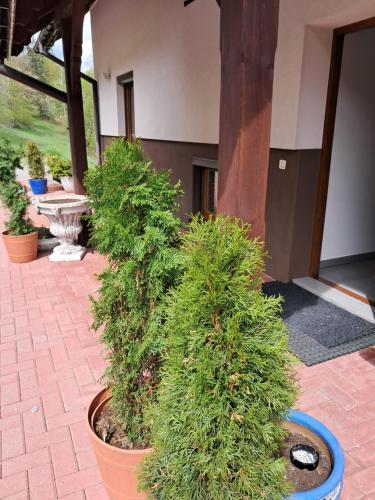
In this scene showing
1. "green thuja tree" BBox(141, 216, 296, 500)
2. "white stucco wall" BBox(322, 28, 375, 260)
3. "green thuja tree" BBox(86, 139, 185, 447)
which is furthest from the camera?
"white stucco wall" BBox(322, 28, 375, 260)

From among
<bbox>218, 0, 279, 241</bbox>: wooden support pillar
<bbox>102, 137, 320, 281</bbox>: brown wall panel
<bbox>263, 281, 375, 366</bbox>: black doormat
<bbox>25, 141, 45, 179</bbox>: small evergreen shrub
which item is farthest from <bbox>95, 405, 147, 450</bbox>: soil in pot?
<bbox>25, 141, 45, 179</bbox>: small evergreen shrub

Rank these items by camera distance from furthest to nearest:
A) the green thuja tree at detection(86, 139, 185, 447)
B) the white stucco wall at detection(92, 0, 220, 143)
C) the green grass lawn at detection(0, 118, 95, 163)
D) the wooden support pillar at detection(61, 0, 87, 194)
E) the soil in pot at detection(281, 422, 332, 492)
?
the green grass lawn at detection(0, 118, 95, 163) → the wooden support pillar at detection(61, 0, 87, 194) → the white stucco wall at detection(92, 0, 220, 143) → the green thuja tree at detection(86, 139, 185, 447) → the soil in pot at detection(281, 422, 332, 492)

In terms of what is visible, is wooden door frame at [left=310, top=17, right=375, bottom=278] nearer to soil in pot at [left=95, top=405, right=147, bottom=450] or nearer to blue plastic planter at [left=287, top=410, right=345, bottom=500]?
blue plastic planter at [left=287, top=410, right=345, bottom=500]

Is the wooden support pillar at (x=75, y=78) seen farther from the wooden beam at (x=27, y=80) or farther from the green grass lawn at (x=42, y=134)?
the green grass lawn at (x=42, y=134)

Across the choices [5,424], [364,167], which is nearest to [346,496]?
[5,424]

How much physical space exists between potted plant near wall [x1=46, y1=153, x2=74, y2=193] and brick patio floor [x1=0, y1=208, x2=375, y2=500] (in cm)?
861

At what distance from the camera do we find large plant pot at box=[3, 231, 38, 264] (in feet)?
17.9

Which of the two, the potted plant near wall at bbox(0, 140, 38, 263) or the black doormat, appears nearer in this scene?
the black doormat

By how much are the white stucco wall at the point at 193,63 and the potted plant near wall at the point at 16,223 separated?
276cm

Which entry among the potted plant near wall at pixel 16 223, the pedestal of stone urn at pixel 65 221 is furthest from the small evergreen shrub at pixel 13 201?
the pedestal of stone urn at pixel 65 221

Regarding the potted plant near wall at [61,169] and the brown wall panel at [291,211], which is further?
the potted plant near wall at [61,169]

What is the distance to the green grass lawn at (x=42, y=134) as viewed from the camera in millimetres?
25688

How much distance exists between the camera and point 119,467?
1805mm

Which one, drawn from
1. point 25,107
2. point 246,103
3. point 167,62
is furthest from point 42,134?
point 246,103
